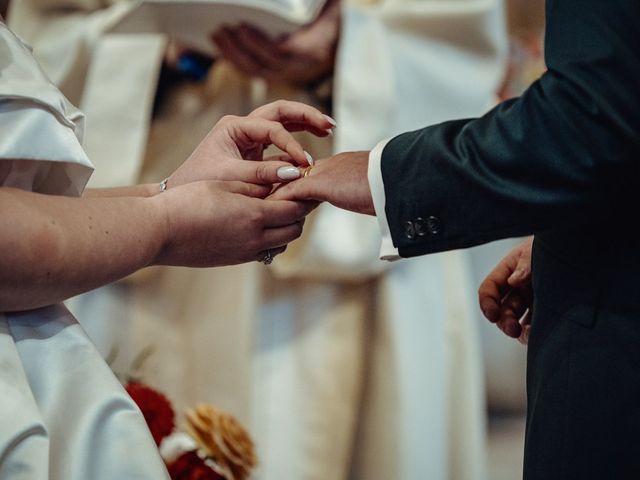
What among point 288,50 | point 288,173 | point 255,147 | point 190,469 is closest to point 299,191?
point 288,173

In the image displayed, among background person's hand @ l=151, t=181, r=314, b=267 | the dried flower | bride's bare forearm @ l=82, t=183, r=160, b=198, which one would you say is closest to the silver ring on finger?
background person's hand @ l=151, t=181, r=314, b=267

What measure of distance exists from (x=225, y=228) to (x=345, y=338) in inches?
47.0

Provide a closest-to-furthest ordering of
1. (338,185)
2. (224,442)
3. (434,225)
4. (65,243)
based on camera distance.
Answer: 1. (65,243)
2. (434,225)
3. (338,185)
4. (224,442)

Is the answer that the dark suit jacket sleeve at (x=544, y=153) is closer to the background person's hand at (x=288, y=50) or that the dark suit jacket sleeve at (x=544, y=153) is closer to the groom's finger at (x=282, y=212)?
the groom's finger at (x=282, y=212)

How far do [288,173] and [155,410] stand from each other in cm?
40

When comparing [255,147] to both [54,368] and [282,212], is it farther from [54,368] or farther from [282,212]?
[54,368]

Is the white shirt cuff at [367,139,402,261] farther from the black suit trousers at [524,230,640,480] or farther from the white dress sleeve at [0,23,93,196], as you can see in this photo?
the white dress sleeve at [0,23,93,196]

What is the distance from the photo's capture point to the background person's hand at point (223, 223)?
1337 millimetres

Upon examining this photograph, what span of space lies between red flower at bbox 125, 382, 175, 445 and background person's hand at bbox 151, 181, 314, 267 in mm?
279

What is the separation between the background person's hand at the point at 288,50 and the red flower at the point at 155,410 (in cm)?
94

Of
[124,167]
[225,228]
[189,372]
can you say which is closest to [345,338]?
[189,372]

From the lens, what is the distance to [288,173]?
148 cm

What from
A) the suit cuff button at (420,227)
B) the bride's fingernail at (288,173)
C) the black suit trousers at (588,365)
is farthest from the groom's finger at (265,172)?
the black suit trousers at (588,365)

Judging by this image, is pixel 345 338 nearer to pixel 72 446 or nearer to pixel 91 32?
pixel 91 32
